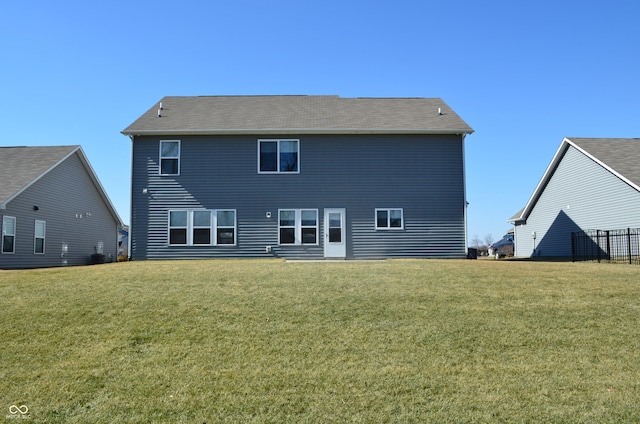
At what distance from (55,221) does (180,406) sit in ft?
61.5

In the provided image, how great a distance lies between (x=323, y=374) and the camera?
6.74 meters

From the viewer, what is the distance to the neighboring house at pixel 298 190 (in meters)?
20.2

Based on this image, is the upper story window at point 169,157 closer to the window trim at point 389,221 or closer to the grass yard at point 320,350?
the window trim at point 389,221

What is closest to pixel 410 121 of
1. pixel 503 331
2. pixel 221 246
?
pixel 221 246

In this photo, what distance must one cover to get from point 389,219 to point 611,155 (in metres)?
10.00

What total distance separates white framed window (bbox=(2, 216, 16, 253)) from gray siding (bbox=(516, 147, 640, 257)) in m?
22.4

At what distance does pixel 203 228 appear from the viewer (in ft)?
66.5

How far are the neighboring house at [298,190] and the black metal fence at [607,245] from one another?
515 cm

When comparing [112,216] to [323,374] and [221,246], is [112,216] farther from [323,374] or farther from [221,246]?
[323,374]

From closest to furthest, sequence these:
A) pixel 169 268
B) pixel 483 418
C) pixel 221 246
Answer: pixel 483 418 → pixel 169 268 → pixel 221 246

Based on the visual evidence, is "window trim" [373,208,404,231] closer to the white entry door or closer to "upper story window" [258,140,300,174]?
the white entry door

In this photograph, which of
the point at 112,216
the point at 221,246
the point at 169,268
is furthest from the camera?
the point at 112,216
